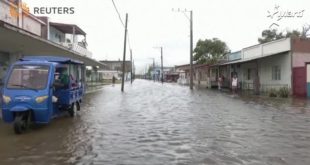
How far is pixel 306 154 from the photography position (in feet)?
30.6

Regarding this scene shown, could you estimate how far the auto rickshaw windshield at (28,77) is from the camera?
43.3 feet

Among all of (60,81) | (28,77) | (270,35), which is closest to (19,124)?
(28,77)

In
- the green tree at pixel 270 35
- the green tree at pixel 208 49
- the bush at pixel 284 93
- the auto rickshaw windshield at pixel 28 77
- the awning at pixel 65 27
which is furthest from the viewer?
the green tree at pixel 208 49

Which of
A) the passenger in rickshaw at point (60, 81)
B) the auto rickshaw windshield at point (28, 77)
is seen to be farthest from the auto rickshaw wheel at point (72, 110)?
the auto rickshaw windshield at point (28, 77)

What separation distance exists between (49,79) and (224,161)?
22.5 ft

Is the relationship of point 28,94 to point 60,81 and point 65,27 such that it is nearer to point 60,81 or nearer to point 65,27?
point 60,81

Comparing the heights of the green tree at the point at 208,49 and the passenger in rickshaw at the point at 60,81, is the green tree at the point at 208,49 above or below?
above

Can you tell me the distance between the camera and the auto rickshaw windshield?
1320cm

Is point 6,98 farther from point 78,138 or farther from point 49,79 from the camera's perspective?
point 78,138

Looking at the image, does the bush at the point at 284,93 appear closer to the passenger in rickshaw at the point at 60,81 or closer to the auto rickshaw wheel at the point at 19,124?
the passenger in rickshaw at the point at 60,81

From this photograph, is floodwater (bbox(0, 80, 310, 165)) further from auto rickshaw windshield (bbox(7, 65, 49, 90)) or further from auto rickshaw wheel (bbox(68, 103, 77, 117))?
auto rickshaw windshield (bbox(7, 65, 49, 90))

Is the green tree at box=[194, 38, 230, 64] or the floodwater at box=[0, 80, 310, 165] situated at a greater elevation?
the green tree at box=[194, 38, 230, 64]

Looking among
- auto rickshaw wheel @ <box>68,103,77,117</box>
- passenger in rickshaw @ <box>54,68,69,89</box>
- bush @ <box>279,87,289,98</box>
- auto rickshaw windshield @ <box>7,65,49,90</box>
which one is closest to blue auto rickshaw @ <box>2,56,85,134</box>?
auto rickshaw windshield @ <box>7,65,49,90</box>

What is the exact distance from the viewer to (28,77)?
1338 cm
